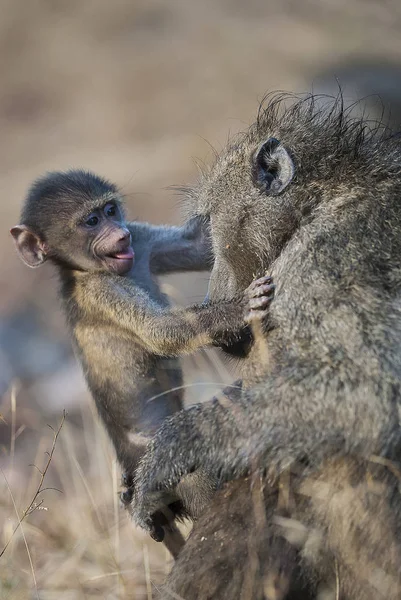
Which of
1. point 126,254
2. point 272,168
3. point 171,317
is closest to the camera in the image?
point 272,168

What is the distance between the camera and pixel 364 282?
299 cm

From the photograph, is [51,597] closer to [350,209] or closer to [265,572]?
[265,572]

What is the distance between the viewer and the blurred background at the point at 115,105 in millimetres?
7031

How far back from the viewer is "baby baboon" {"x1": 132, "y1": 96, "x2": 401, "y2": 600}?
2.84 meters

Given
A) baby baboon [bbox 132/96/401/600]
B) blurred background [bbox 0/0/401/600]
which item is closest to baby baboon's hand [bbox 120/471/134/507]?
baby baboon [bbox 132/96/401/600]

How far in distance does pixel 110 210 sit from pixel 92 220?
106mm

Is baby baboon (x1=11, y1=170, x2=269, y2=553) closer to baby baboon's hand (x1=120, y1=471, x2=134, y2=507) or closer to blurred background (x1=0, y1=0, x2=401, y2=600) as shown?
baby baboon's hand (x1=120, y1=471, x2=134, y2=507)

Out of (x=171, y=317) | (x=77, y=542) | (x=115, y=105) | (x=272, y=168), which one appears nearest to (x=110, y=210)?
(x=171, y=317)

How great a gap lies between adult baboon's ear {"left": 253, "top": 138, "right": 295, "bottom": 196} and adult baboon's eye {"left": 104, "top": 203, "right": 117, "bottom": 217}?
3.36 feet

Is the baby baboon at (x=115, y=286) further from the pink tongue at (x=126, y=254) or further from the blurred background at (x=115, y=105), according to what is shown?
the blurred background at (x=115, y=105)

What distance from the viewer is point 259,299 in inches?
126

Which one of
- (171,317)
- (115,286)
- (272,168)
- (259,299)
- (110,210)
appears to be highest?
(110,210)

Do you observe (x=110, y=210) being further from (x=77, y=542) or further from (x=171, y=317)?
(x=77, y=542)

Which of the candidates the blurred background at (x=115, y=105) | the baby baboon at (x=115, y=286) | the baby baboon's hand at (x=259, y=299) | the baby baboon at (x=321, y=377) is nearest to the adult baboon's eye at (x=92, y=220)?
the baby baboon at (x=115, y=286)
